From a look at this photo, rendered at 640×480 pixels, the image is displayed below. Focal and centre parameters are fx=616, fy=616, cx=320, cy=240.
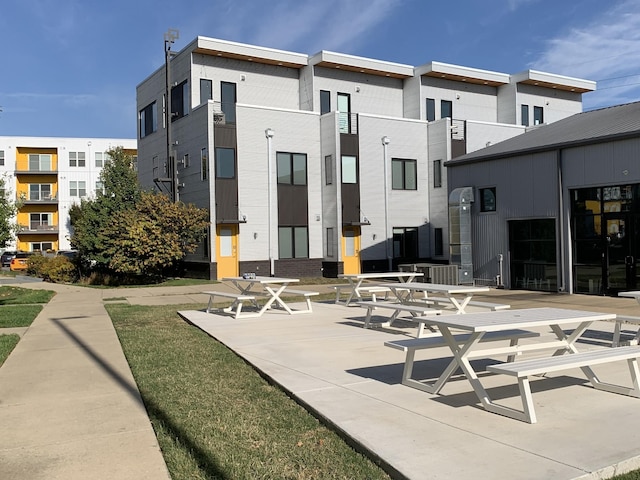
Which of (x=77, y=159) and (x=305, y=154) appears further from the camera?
(x=77, y=159)

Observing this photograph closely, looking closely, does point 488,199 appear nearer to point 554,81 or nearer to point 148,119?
point 554,81

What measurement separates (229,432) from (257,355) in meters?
3.61

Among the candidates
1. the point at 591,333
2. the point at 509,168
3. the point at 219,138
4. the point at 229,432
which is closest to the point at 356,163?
the point at 219,138

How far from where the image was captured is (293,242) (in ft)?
97.5

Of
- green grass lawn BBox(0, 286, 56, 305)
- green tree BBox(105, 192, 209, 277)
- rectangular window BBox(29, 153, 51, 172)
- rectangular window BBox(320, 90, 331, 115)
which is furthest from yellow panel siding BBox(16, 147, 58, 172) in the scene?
green grass lawn BBox(0, 286, 56, 305)

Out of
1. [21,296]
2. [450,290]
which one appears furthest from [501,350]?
[21,296]

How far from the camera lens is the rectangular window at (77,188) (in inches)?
2382

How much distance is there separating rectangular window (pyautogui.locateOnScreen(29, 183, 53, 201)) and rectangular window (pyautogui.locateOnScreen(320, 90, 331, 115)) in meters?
37.9

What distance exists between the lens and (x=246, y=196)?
28.4m

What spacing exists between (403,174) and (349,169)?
135 inches

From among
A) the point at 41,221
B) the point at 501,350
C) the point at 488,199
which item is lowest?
the point at 501,350

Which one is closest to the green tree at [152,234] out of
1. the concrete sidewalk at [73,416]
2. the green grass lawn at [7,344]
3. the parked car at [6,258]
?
the green grass lawn at [7,344]

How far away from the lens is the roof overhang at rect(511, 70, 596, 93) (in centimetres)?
3806

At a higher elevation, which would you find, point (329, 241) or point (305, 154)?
point (305, 154)
